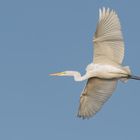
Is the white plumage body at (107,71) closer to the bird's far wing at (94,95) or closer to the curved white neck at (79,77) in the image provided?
the curved white neck at (79,77)

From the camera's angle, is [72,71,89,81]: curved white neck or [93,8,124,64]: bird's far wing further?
[72,71,89,81]: curved white neck

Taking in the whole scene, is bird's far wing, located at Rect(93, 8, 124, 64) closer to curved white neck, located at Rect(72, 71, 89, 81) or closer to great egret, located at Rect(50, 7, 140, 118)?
great egret, located at Rect(50, 7, 140, 118)

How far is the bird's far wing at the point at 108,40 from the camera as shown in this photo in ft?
129

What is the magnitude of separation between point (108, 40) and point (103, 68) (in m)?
1.14

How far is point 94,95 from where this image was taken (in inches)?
1601

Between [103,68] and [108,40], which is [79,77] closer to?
[103,68]

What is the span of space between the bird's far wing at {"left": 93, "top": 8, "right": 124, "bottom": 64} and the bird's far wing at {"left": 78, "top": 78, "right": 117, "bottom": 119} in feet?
2.96

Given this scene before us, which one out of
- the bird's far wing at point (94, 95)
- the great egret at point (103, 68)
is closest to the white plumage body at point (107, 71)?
the great egret at point (103, 68)

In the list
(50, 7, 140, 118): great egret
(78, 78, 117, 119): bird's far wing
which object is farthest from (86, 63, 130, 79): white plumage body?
(78, 78, 117, 119): bird's far wing

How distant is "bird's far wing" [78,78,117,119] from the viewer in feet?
133

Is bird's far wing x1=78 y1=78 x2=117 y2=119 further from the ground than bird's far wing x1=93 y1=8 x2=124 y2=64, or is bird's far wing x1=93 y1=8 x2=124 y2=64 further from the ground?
bird's far wing x1=93 y1=8 x2=124 y2=64

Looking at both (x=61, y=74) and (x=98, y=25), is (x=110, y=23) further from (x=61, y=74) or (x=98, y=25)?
(x=61, y=74)

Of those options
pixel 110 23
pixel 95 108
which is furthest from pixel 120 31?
pixel 95 108

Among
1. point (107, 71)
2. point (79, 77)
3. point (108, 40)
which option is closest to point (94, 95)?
point (79, 77)
